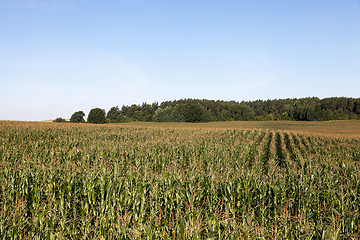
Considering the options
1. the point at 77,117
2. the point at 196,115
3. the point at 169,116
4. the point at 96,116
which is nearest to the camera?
the point at 196,115

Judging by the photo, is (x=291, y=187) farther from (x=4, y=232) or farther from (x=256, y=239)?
(x=4, y=232)

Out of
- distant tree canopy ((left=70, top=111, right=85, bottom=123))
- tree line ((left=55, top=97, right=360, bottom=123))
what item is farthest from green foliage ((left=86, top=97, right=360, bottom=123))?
distant tree canopy ((left=70, top=111, right=85, bottom=123))

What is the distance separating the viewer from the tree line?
103m

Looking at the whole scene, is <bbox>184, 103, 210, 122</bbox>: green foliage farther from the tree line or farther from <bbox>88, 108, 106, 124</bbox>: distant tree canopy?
<bbox>88, 108, 106, 124</bbox>: distant tree canopy

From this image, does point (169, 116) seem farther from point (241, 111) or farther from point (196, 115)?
point (241, 111)

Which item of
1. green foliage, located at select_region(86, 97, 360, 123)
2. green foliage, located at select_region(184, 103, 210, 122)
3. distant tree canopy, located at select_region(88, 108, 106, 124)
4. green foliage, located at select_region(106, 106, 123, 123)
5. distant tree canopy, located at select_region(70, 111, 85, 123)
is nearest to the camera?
distant tree canopy, located at select_region(88, 108, 106, 124)

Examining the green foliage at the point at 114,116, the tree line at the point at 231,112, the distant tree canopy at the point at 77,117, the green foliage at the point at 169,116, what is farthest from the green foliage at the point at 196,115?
the distant tree canopy at the point at 77,117

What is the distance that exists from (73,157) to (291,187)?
1328 centimetres

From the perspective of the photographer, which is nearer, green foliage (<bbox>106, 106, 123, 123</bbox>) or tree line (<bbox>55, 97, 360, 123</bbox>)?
tree line (<bbox>55, 97, 360, 123</bbox>)

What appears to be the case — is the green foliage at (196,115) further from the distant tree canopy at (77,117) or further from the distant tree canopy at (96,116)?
the distant tree canopy at (77,117)

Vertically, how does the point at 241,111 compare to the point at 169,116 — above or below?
above

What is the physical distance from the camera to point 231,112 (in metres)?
129

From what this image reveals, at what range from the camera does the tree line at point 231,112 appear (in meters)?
103

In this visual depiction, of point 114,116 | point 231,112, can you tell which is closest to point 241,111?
point 231,112
